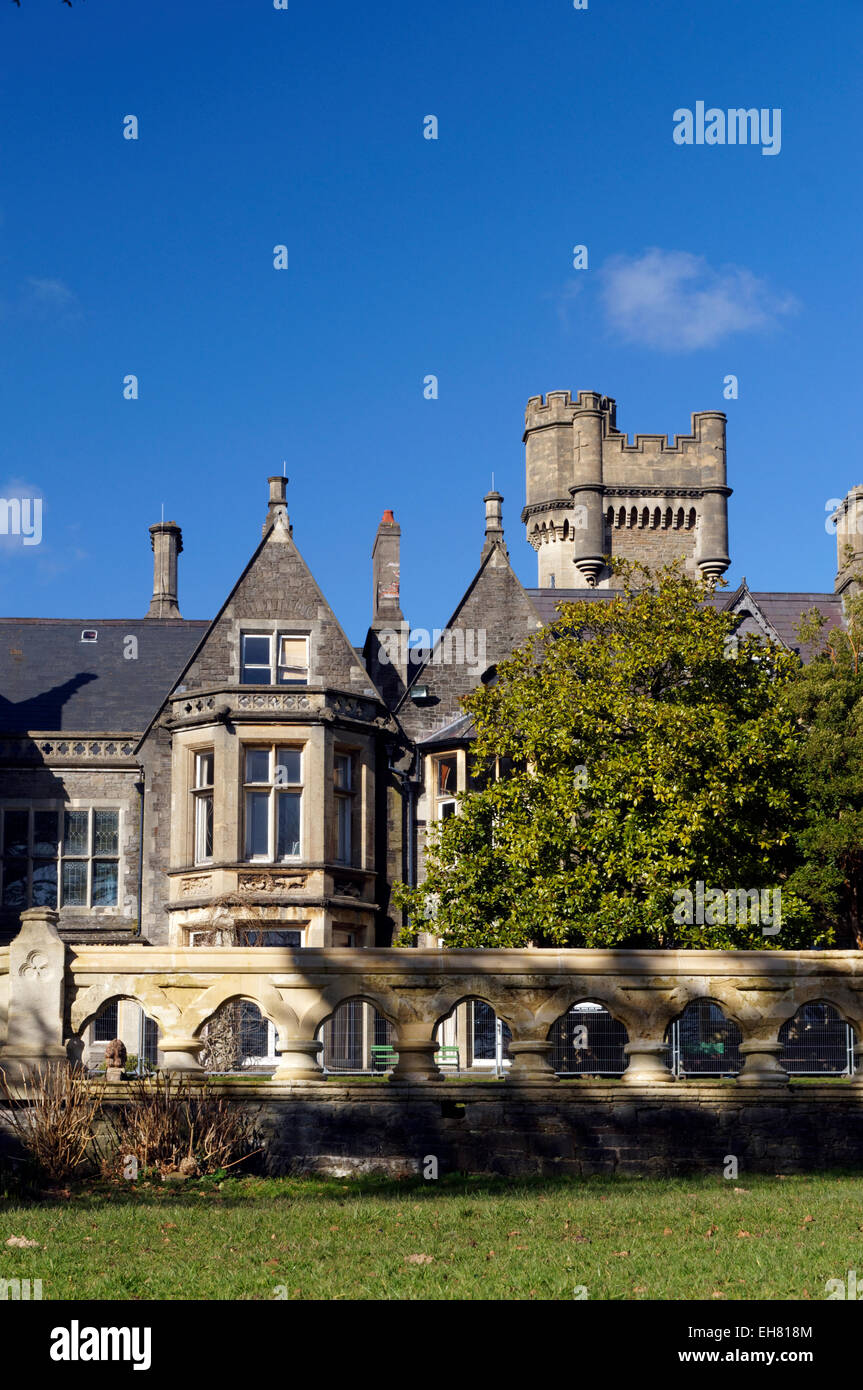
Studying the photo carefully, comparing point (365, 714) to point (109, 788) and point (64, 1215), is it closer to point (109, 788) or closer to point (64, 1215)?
point (109, 788)

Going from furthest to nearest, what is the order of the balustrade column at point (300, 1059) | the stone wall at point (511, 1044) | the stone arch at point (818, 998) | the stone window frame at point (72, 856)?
the stone window frame at point (72, 856), the stone arch at point (818, 998), the balustrade column at point (300, 1059), the stone wall at point (511, 1044)

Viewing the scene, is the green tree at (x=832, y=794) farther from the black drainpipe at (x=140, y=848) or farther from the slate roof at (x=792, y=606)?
the black drainpipe at (x=140, y=848)

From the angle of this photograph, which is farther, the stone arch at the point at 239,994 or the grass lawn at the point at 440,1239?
the stone arch at the point at 239,994

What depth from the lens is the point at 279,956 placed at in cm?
1638

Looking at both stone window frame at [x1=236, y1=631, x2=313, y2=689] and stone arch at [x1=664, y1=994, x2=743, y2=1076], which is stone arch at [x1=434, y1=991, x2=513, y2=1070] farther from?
stone arch at [x1=664, y1=994, x2=743, y2=1076]

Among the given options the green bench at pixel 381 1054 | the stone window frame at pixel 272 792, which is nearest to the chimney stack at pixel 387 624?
the stone window frame at pixel 272 792

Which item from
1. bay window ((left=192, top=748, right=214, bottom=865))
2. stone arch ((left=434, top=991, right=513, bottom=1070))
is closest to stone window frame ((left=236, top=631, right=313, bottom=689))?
bay window ((left=192, top=748, right=214, bottom=865))

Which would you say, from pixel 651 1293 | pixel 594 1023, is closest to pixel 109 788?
pixel 594 1023

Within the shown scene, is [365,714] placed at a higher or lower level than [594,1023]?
higher

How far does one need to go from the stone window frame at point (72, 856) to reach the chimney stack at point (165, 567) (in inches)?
480

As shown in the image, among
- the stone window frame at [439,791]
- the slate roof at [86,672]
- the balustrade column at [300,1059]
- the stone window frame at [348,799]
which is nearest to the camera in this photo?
the balustrade column at [300,1059]

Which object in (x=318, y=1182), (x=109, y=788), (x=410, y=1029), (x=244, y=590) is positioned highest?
(x=244, y=590)

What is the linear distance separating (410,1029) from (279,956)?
159 cm

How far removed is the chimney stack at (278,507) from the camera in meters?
33.5
